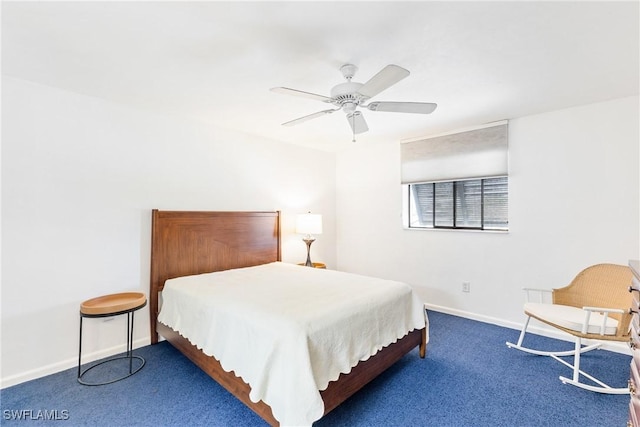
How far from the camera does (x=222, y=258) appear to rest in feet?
11.1

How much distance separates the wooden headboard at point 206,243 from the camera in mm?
2887

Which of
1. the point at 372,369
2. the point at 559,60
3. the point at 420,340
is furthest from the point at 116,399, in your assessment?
the point at 559,60

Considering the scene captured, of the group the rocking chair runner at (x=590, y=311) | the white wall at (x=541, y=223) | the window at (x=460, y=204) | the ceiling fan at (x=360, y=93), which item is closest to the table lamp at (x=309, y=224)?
the white wall at (x=541, y=223)

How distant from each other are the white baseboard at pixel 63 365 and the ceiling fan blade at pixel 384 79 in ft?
9.85

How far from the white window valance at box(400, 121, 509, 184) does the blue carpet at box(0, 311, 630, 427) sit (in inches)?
79.0

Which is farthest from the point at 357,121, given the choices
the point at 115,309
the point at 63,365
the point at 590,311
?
the point at 63,365

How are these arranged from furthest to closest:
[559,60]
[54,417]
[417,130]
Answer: [417,130] < [559,60] < [54,417]

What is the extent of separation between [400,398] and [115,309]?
2.23m

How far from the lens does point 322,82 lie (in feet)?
7.56

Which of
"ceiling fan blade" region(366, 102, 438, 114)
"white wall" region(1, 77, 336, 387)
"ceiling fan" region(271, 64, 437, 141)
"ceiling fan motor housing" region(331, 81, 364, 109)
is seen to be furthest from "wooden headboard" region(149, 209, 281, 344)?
"ceiling fan blade" region(366, 102, 438, 114)

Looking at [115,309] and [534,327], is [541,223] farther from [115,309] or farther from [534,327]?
[115,309]

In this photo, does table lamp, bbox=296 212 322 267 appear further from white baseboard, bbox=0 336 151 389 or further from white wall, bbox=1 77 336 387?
white baseboard, bbox=0 336 151 389

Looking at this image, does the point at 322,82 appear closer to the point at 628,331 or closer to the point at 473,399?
the point at 473,399

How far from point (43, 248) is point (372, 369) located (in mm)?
2728
